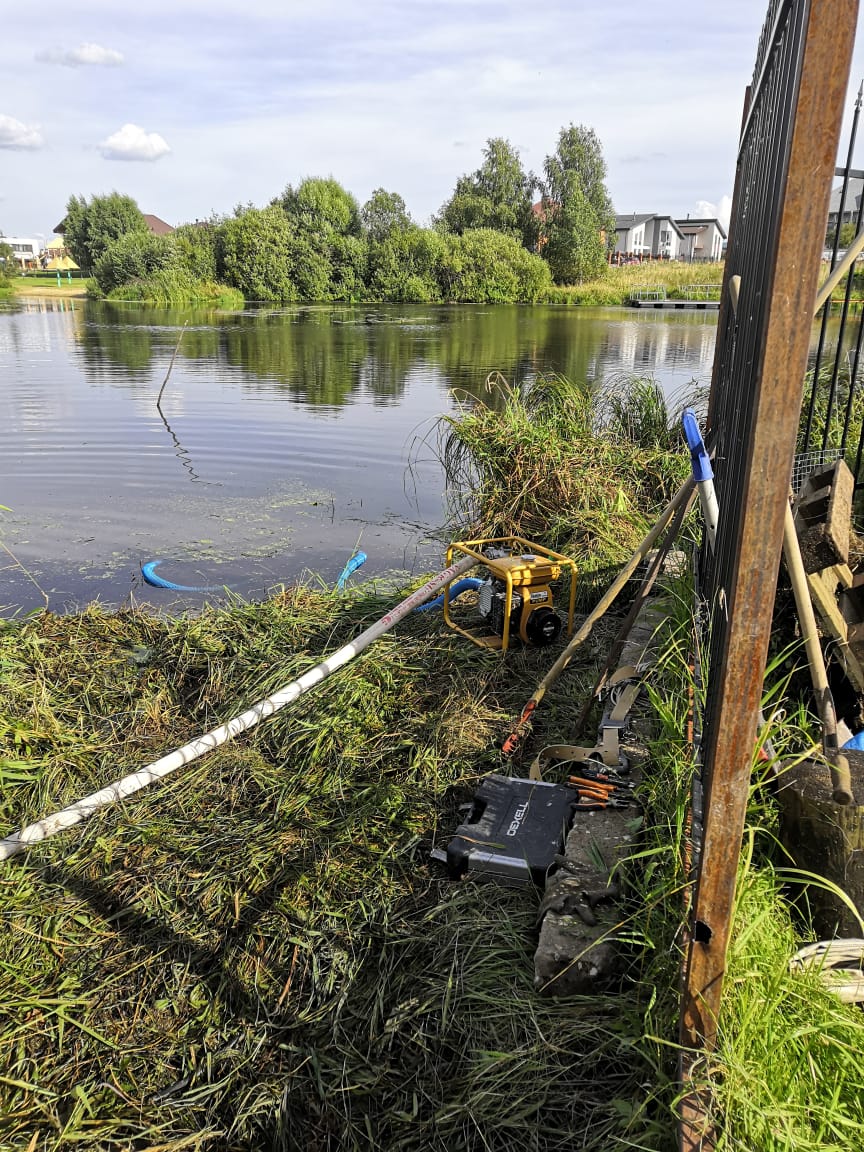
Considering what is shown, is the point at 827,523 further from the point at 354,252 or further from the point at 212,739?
the point at 354,252

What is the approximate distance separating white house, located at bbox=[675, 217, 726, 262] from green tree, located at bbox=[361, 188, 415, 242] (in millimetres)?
41497

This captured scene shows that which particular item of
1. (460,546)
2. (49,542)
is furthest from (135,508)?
(460,546)

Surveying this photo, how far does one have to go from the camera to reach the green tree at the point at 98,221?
210ft

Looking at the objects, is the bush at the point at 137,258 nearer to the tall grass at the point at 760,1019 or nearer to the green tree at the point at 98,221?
the green tree at the point at 98,221

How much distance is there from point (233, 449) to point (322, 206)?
157 feet

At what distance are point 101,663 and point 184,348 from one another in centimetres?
1948

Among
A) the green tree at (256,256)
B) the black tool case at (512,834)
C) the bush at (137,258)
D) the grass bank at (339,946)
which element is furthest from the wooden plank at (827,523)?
the bush at (137,258)

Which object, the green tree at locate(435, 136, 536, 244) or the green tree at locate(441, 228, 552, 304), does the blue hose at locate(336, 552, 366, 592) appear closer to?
the green tree at locate(441, 228, 552, 304)

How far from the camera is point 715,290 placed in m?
49.0

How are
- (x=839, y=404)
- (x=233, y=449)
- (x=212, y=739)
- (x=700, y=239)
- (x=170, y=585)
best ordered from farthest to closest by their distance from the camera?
(x=700, y=239) < (x=233, y=449) < (x=839, y=404) < (x=170, y=585) < (x=212, y=739)

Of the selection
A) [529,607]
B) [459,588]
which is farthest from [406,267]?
[529,607]

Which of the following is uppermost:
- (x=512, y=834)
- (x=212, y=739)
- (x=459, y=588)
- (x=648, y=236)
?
(x=648, y=236)

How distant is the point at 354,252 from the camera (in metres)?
50.4

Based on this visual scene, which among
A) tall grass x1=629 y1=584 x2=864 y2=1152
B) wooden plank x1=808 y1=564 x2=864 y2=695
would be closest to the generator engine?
wooden plank x1=808 y1=564 x2=864 y2=695
